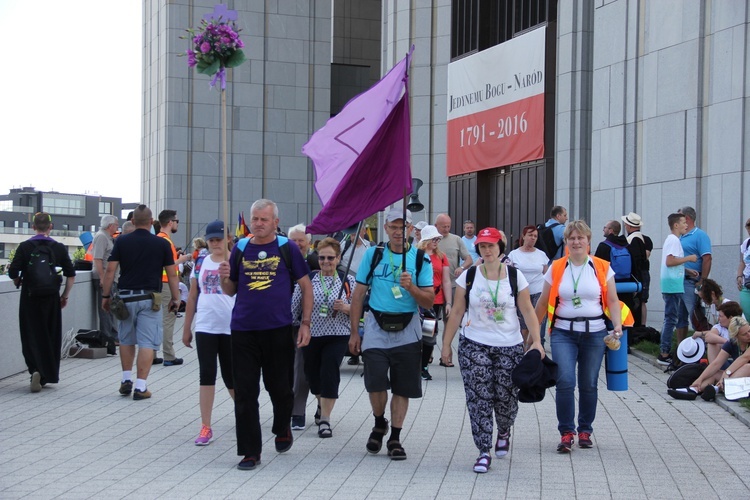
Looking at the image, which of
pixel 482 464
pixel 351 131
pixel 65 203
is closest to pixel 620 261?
pixel 351 131

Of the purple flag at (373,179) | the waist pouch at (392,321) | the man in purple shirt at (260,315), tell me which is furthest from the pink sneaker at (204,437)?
the purple flag at (373,179)

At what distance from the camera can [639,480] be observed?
7211 mm

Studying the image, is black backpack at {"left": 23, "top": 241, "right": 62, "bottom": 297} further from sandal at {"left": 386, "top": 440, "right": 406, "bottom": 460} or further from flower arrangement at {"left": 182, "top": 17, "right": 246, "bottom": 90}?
sandal at {"left": 386, "top": 440, "right": 406, "bottom": 460}

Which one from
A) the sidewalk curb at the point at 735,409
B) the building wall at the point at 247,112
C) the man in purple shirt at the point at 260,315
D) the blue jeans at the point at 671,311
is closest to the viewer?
the man in purple shirt at the point at 260,315

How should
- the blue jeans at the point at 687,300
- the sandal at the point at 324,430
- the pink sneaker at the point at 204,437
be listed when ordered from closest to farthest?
the pink sneaker at the point at 204,437 < the sandal at the point at 324,430 < the blue jeans at the point at 687,300

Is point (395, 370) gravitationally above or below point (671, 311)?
below

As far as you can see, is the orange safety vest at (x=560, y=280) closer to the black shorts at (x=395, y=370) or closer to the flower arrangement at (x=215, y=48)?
the black shorts at (x=395, y=370)

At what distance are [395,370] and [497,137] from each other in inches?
649

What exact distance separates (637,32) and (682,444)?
1089 cm

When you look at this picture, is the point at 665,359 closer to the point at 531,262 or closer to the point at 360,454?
the point at 531,262

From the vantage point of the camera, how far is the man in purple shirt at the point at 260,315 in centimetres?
770

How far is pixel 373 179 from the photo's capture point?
8.73 metres

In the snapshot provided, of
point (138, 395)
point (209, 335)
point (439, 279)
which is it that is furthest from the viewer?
point (439, 279)

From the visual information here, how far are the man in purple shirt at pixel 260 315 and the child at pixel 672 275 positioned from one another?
6446mm
